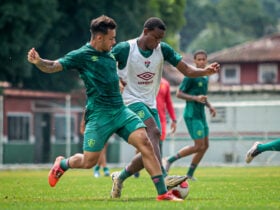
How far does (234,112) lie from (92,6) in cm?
1144

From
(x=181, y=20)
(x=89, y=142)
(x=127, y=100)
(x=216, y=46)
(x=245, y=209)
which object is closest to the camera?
(x=245, y=209)

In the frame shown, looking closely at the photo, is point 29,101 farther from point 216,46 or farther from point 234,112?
point 216,46

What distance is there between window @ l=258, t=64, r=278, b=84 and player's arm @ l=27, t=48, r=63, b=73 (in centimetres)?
6117

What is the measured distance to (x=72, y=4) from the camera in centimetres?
4888

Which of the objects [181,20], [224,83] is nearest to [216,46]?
[224,83]

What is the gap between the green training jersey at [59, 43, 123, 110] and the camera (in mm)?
11414

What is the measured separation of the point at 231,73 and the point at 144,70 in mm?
61718

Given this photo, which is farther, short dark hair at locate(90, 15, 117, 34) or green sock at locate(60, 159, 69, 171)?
green sock at locate(60, 159, 69, 171)

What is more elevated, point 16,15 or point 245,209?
point 16,15

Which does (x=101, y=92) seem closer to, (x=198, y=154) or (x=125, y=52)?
(x=125, y=52)

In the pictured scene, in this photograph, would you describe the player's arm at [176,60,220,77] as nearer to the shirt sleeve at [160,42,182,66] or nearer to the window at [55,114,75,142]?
the shirt sleeve at [160,42,182,66]

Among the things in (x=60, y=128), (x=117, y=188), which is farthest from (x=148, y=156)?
(x=60, y=128)

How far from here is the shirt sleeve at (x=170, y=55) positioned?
12.4m

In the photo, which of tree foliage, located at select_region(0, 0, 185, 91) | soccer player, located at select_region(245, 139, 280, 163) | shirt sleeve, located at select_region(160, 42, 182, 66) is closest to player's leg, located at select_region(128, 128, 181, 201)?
shirt sleeve, located at select_region(160, 42, 182, 66)
